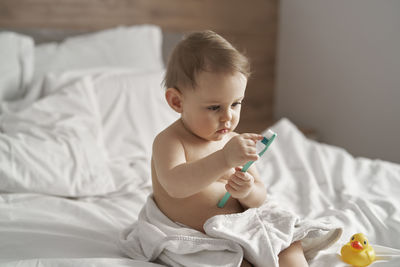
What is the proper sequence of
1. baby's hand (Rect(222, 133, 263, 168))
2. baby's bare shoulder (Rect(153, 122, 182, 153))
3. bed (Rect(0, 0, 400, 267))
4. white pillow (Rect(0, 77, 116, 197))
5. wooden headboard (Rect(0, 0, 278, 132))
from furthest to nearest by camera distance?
wooden headboard (Rect(0, 0, 278, 132))
white pillow (Rect(0, 77, 116, 197))
bed (Rect(0, 0, 400, 267))
baby's bare shoulder (Rect(153, 122, 182, 153))
baby's hand (Rect(222, 133, 263, 168))

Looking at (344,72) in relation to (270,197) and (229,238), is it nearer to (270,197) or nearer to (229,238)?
(270,197)

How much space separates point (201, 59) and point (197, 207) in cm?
32

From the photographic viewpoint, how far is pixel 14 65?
1526 millimetres

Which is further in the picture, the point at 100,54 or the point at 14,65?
the point at 100,54

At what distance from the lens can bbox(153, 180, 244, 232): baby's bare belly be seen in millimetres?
896

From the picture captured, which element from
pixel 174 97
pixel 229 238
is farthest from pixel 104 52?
pixel 229 238

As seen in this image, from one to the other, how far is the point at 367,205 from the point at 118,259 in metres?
0.69

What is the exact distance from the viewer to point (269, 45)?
2.60 metres

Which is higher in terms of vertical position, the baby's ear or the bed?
the baby's ear

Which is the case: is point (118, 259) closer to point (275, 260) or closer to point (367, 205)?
point (275, 260)

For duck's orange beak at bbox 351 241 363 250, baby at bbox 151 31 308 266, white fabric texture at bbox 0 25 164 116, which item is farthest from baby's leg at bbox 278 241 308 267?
white fabric texture at bbox 0 25 164 116

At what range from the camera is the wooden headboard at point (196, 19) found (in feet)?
6.17

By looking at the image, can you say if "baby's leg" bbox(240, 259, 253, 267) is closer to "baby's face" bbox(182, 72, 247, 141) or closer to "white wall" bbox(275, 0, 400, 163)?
"baby's face" bbox(182, 72, 247, 141)

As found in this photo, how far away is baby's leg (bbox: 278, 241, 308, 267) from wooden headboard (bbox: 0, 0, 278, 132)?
110 centimetres
